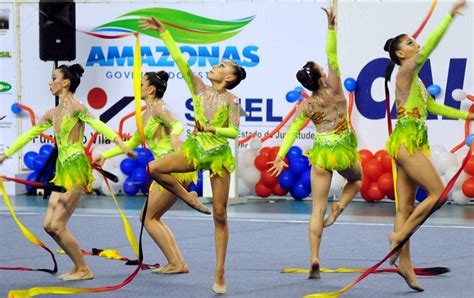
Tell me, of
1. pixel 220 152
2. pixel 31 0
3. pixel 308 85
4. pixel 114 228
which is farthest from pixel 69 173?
pixel 31 0

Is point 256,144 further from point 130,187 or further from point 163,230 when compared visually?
point 163,230

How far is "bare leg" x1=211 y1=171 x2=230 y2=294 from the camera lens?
8.53 meters

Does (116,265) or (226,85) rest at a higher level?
(226,85)

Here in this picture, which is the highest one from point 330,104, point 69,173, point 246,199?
point 330,104

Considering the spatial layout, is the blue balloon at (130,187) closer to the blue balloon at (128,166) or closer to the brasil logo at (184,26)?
the blue balloon at (128,166)

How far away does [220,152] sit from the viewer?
28.2 ft

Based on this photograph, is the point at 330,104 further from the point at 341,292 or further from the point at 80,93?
the point at 80,93

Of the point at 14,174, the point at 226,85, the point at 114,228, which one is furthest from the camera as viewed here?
the point at 14,174

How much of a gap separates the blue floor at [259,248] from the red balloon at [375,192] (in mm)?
121

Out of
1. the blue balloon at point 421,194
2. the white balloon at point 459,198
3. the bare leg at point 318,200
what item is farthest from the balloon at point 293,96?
the bare leg at point 318,200

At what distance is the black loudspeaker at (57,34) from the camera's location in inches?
602

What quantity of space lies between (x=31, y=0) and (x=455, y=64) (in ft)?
20.4

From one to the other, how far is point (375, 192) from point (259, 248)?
432 cm

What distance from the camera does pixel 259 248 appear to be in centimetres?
1109
